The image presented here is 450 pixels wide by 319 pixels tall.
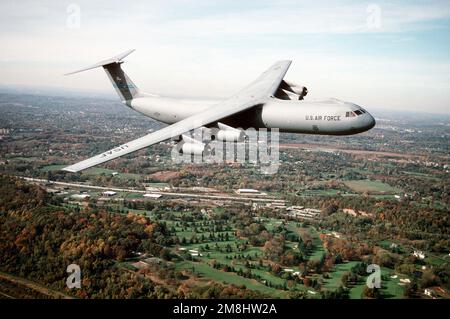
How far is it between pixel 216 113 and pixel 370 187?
44733mm

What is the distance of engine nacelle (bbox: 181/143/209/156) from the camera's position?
73.7 feet

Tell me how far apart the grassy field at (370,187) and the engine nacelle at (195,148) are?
4106 cm

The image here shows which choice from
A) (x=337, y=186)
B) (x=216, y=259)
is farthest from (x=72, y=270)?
(x=337, y=186)

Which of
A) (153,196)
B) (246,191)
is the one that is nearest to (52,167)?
(153,196)

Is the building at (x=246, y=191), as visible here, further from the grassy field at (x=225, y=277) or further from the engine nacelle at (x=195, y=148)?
the engine nacelle at (x=195, y=148)

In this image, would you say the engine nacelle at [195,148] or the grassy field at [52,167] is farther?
the grassy field at [52,167]

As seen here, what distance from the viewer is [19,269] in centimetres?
3209

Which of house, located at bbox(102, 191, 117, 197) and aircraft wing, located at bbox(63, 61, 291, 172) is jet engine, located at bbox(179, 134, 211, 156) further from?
house, located at bbox(102, 191, 117, 197)

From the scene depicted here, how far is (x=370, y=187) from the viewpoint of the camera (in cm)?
5938

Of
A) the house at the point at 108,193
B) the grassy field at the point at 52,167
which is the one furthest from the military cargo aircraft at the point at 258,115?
the grassy field at the point at 52,167

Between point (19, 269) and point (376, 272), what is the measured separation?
107 ft

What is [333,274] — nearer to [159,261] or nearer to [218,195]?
[159,261]

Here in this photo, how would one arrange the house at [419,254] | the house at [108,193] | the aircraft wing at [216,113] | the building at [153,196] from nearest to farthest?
1. the aircraft wing at [216,113]
2. the house at [419,254]
3. the building at [153,196]
4. the house at [108,193]

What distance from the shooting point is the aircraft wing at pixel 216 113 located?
652 inches
